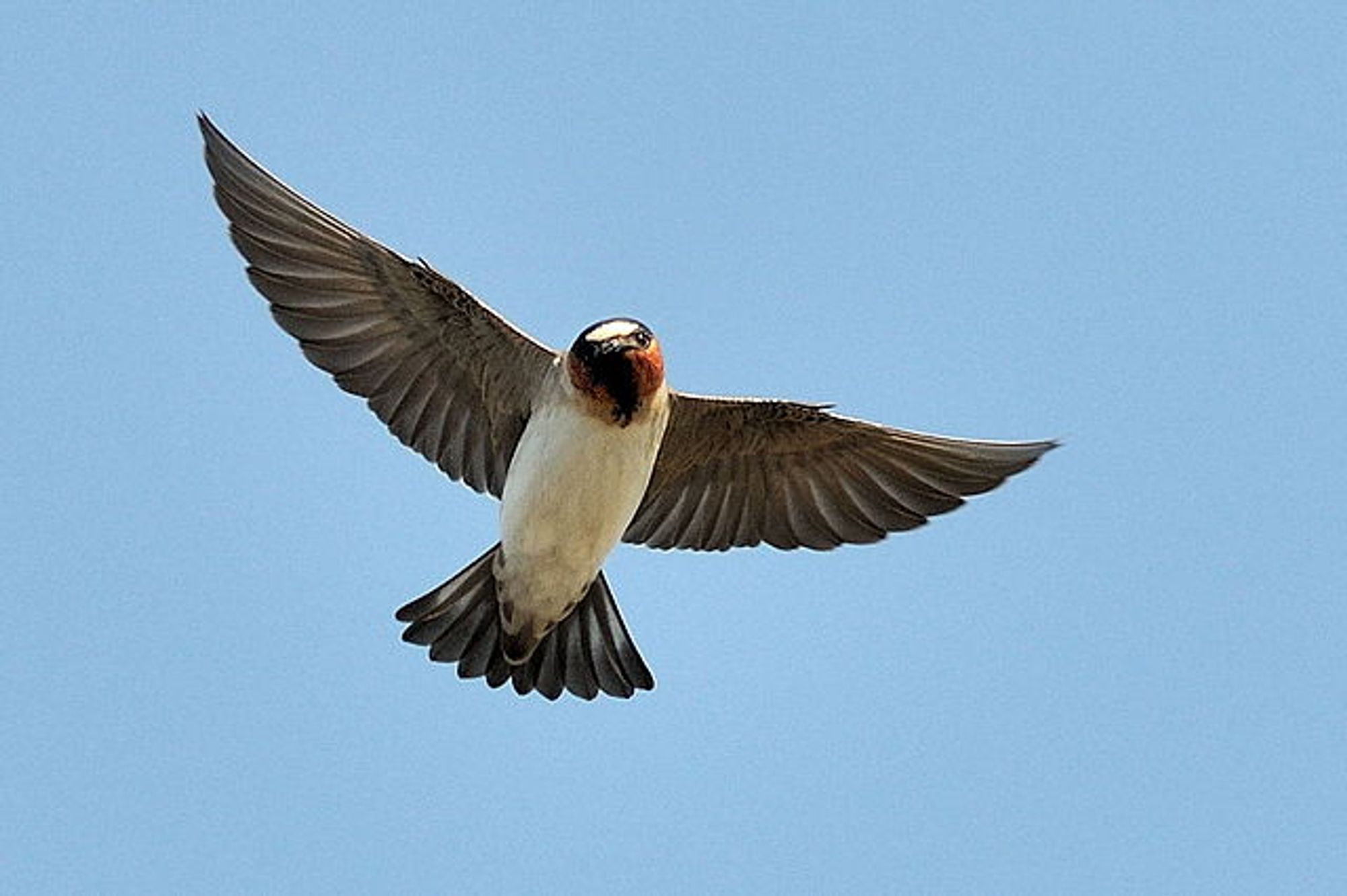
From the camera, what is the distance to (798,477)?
16453 mm

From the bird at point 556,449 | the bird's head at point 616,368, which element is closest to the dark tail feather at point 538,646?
the bird at point 556,449

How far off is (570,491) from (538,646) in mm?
1188

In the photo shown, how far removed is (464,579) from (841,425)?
1851 millimetres

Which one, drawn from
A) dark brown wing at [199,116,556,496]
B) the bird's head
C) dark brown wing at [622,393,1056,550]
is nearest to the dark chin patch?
the bird's head

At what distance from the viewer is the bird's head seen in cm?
1520

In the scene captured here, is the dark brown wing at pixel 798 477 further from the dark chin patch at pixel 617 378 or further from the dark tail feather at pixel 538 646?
the dark chin patch at pixel 617 378

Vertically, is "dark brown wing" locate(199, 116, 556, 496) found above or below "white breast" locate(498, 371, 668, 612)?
above

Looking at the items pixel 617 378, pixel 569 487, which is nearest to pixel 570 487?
pixel 569 487

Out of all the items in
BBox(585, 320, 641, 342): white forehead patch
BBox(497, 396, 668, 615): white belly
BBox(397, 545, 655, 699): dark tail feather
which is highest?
BBox(585, 320, 641, 342): white forehead patch

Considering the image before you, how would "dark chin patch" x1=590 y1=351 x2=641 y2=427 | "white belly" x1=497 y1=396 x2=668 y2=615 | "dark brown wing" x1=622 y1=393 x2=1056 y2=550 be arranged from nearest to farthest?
1. "dark chin patch" x1=590 y1=351 x2=641 y2=427
2. "white belly" x1=497 y1=396 x2=668 y2=615
3. "dark brown wing" x1=622 y1=393 x2=1056 y2=550

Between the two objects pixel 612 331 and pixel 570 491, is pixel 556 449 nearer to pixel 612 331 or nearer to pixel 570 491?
pixel 570 491

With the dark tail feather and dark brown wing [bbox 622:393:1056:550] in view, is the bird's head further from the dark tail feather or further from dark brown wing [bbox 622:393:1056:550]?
the dark tail feather

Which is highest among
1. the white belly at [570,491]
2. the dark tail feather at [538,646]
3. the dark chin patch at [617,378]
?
the dark chin patch at [617,378]

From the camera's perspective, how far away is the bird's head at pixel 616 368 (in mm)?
15203
